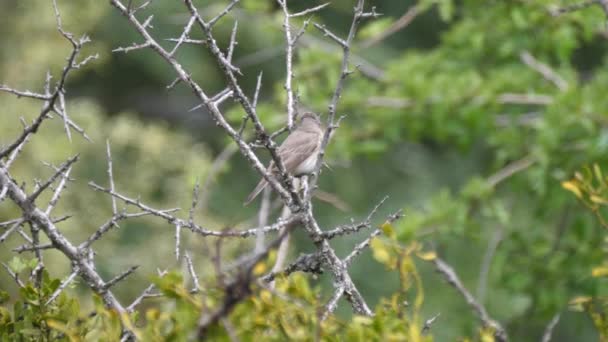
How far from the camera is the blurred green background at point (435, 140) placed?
271 inches

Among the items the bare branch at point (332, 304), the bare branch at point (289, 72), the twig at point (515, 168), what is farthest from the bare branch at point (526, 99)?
the bare branch at point (332, 304)

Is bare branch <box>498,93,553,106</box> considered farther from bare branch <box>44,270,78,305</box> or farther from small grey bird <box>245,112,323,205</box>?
bare branch <box>44,270,78,305</box>

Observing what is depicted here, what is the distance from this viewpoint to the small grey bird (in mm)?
5879

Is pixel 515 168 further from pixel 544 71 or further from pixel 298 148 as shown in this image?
pixel 298 148

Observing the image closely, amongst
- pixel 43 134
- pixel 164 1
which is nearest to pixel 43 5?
pixel 43 134

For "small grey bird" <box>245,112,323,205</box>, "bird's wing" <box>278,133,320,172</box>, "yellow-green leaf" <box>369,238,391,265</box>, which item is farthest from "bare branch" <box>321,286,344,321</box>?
"bird's wing" <box>278,133,320,172</box>

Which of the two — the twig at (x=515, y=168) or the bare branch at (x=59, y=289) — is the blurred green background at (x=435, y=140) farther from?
the bare branch at (x=59, y=289)

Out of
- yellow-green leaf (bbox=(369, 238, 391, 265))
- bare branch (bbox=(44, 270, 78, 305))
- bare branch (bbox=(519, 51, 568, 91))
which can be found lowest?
yellow-green leaf (bbox=(369, 238, 391, 265))

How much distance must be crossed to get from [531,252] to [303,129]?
1.82 meters

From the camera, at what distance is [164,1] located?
13.0 m

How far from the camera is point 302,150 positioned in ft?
20.7

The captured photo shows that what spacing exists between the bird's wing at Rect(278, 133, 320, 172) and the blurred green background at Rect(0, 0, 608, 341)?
1.17 ft

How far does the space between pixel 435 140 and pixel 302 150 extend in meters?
2.76

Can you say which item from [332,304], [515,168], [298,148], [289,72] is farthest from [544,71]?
[332,304]
